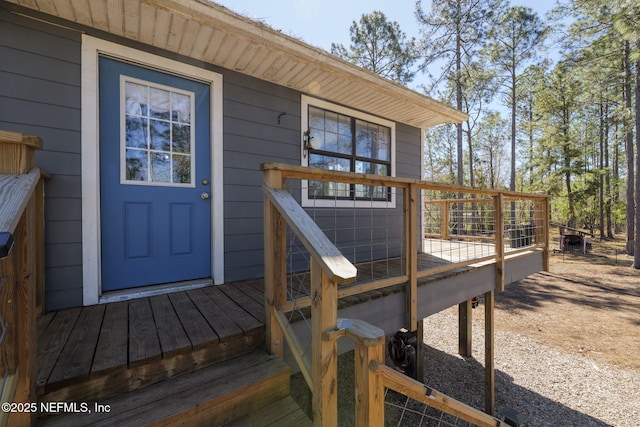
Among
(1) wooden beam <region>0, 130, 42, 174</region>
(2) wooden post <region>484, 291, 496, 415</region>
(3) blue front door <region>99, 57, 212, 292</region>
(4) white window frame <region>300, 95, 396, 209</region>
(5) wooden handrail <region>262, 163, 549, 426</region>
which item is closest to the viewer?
(5) wooden handrail <region>262, 163, 549, 426</region>

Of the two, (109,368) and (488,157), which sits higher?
(488,157)

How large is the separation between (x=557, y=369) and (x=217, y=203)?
18.4 feet

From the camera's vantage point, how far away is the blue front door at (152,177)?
2.40m

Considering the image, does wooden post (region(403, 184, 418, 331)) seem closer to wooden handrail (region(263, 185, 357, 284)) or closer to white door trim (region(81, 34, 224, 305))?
wooden handrail (region(263, 185, 357, 284))

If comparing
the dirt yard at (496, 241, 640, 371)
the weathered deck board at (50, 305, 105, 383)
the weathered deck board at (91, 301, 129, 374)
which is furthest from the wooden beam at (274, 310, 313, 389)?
the dirt yard at (496, 241, 640, 371)

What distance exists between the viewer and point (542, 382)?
14.0ft

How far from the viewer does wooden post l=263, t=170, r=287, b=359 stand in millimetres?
1668

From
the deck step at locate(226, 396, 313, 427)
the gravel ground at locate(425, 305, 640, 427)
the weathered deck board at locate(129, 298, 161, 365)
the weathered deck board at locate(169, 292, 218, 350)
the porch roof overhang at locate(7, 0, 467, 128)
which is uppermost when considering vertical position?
the porch roof overhang at locate(7, 0, 467, 128)

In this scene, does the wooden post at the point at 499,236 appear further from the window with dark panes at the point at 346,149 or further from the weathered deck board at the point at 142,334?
the weathered deck board at the point at 142,334

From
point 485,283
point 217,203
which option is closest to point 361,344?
point 217,203

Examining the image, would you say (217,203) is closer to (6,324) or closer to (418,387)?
(6,324)

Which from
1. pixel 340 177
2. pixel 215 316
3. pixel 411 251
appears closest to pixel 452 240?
pixel 411 251

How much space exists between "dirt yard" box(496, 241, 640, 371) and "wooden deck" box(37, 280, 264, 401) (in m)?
5.98

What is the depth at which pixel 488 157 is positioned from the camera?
67.4 feet
